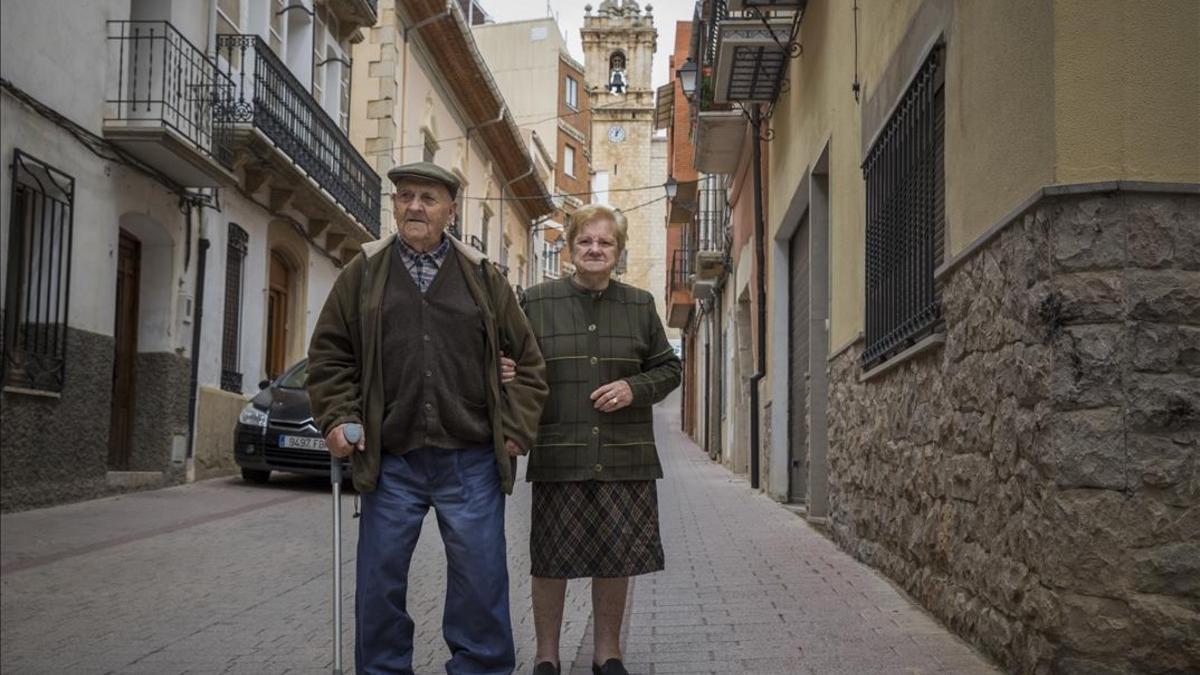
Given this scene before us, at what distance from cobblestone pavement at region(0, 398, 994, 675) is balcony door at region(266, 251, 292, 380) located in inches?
390

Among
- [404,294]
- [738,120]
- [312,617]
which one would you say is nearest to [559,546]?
[404,294]

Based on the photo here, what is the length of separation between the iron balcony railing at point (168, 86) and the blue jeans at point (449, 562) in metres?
8.72

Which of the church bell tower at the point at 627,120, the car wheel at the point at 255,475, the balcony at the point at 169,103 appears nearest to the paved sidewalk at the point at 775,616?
the car wheel at the point at 255,475

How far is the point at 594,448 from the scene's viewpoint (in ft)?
15.5

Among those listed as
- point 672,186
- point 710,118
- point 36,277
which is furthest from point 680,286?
point 36,277

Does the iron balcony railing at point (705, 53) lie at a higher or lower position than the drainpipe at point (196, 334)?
higher

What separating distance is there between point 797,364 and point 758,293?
2.10 m

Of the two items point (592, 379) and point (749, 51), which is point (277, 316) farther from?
point (592, 379)

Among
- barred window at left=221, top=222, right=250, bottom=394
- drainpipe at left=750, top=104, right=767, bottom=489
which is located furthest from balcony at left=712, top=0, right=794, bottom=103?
barred window at left=221, top=222, right=250, bottom=394

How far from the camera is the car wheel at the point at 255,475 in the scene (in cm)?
1465

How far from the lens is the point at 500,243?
127 ft

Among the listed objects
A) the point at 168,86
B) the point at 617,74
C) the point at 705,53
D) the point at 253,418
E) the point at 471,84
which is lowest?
the point at 253,418

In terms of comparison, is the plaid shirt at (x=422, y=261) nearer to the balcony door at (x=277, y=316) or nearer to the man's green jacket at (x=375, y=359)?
the man's green jacket at (x=375, y=359)

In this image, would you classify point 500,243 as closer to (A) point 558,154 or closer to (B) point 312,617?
(A) point 558,154
